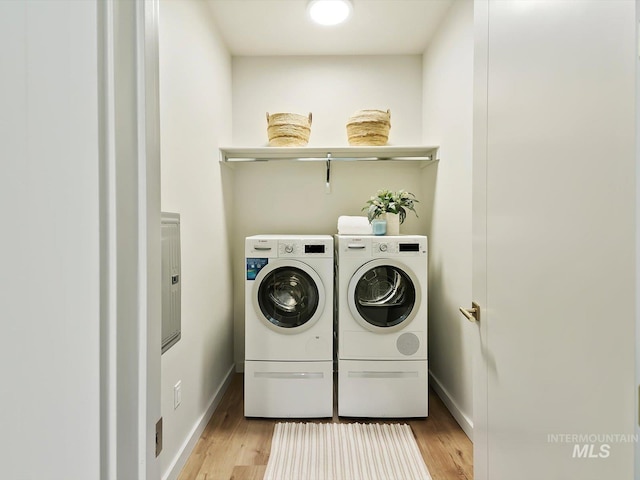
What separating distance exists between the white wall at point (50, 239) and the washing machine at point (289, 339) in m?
1.76

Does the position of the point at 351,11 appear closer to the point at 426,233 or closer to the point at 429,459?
the point at 426,233

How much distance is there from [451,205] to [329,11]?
1.48 meters

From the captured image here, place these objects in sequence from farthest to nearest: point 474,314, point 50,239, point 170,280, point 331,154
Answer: point 331,154 < point 170,280 < point 474,314 < point 50,239

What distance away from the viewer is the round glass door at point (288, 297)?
7.49ft

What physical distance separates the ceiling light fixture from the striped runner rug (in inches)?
102

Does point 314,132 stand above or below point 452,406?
above

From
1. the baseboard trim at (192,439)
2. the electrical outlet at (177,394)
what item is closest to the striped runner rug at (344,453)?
the baseboard trim at (192,439)

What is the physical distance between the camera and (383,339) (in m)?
2.28

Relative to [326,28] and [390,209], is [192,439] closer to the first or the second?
[390,209]

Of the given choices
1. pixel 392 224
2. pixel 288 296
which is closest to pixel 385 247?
pixel 392 224

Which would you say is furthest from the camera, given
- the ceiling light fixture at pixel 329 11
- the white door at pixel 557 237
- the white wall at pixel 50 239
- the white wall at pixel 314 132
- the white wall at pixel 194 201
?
the white wall at pixel 314 132

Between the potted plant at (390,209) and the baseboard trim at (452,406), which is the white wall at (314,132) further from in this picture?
the baseboard trim at (452,406)

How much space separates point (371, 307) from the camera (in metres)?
2.30

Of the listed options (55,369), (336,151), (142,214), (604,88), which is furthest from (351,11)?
(55,369)
